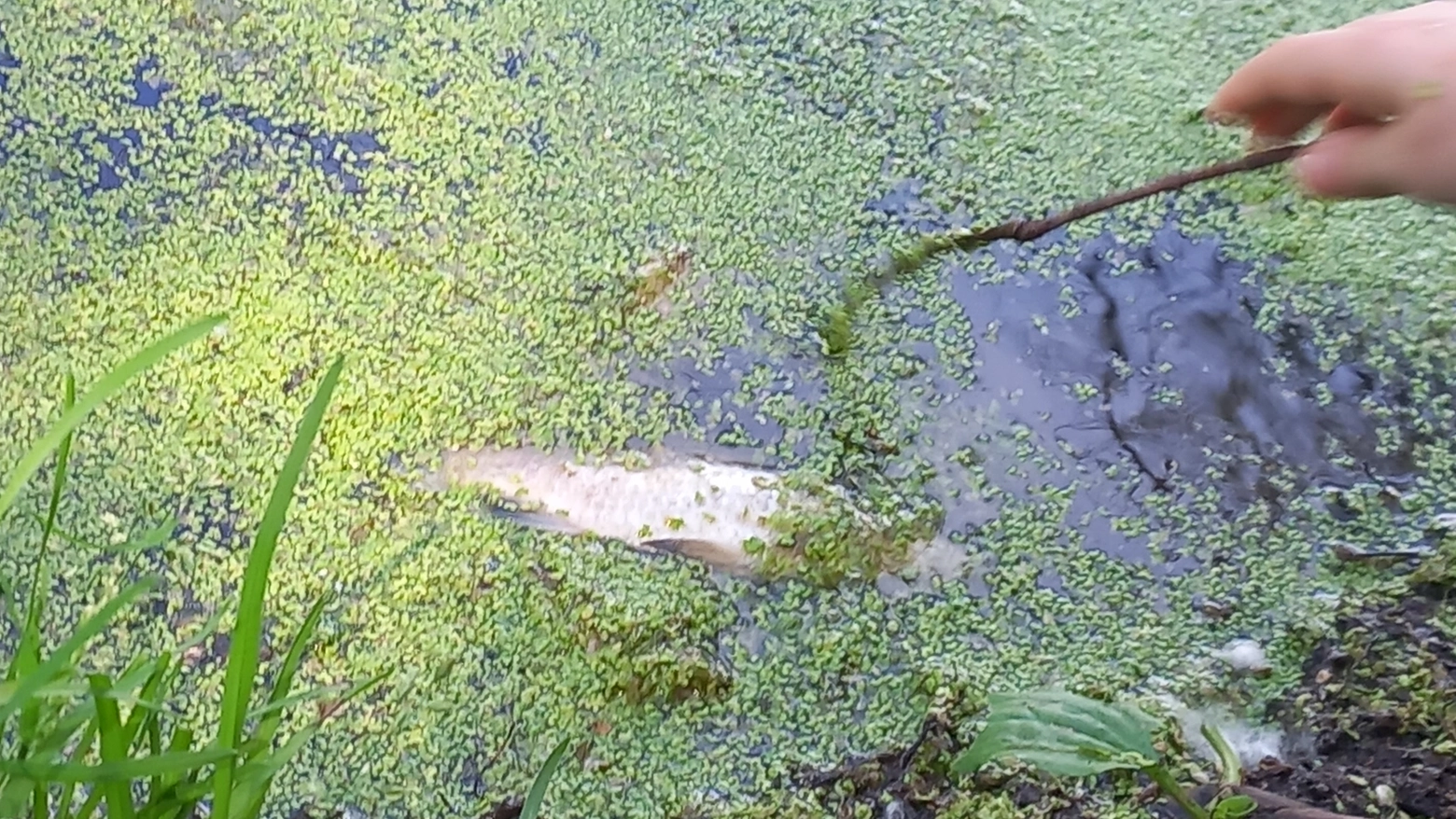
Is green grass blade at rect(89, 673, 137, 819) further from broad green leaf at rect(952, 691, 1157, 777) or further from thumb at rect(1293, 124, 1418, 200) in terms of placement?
thumb at rect(1293, 124, 1418, 200)

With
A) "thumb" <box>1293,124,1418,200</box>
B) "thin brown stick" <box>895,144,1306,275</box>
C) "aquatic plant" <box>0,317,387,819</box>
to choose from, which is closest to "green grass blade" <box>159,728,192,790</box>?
"aquatic plant" <box>0,317,387,819</box>

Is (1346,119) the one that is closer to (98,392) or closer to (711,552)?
(711,552)

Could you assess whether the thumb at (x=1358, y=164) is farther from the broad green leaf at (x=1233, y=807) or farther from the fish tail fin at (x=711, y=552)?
the fish tail fin at (x=711, y=552)

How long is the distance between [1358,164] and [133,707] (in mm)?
912

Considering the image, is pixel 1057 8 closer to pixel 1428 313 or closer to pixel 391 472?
pixel 1428 313

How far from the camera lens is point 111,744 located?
0.67m

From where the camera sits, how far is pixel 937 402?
123 centimetres

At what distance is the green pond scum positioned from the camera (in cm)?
110

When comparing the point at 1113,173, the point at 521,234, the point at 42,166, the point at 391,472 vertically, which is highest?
the point at 42,166

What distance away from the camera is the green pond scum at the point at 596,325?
3.62 feet

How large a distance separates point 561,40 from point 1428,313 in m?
1.10

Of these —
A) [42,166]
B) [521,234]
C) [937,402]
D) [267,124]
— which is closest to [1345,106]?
[937,402]

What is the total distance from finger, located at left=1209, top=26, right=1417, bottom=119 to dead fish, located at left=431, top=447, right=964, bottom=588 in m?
0.55

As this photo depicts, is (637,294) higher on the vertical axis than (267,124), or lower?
lower
